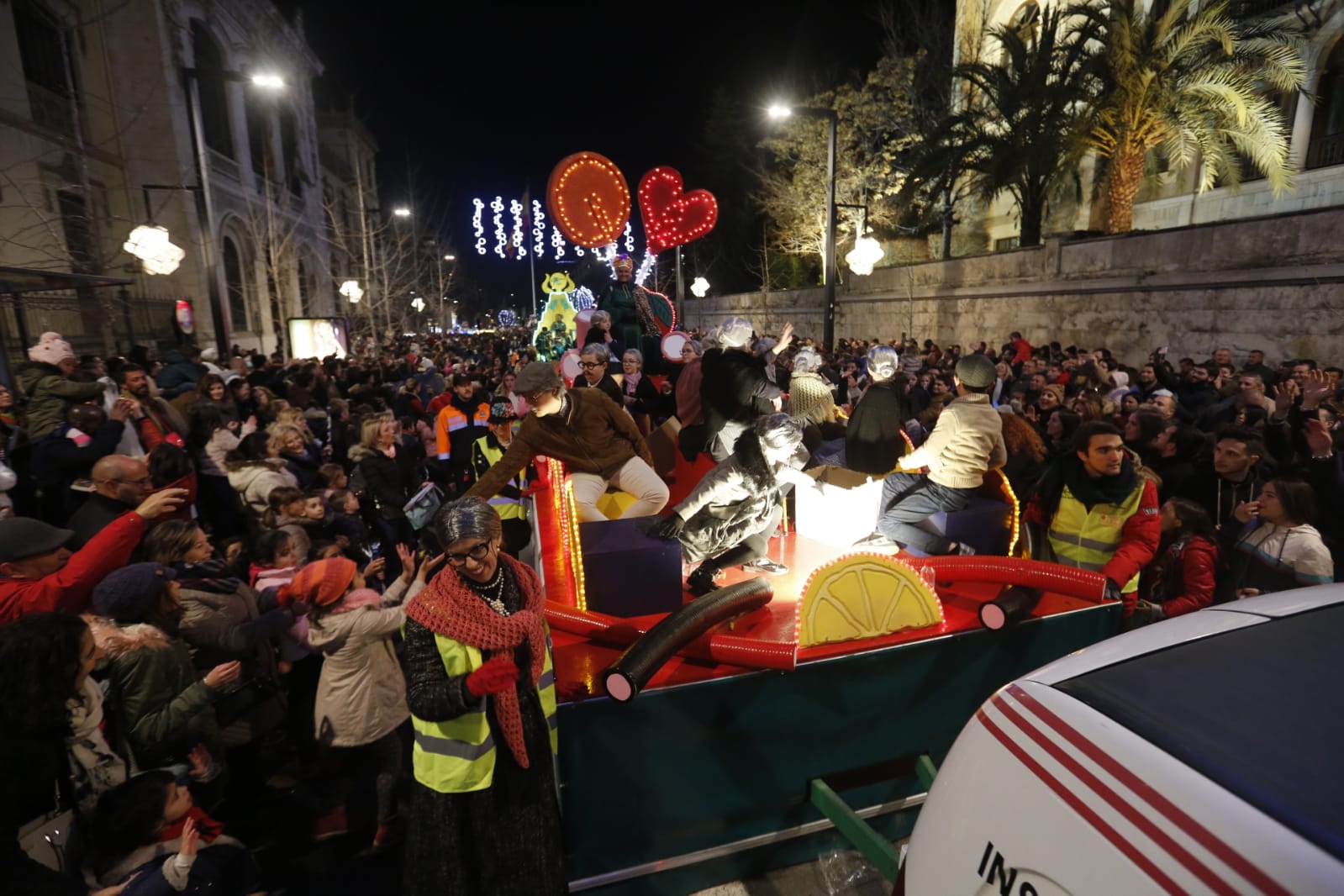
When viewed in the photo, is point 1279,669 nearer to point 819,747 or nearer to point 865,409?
point 819,747

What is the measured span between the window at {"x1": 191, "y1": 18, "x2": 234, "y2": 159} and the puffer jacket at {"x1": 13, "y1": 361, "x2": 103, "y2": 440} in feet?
67.1

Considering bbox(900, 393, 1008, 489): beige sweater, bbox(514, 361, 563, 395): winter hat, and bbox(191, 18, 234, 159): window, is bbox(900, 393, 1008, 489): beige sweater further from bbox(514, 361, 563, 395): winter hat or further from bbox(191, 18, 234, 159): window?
bbox(191, 18, 234, 159): window

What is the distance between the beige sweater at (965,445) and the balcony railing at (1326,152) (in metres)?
18.6

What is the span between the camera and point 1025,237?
695 inches

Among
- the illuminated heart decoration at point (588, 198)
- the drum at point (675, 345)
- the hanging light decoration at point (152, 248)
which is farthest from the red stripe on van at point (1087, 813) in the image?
the hanging light decoration at point (152, 248)

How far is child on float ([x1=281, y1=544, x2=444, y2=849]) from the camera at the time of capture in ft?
10.9

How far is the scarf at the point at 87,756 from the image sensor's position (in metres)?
2.46

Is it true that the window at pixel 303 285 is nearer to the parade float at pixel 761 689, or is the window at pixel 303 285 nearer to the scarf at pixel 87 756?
the parade float at pixel 761 689

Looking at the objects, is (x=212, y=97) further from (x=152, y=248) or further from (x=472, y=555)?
(x=472, y=555)

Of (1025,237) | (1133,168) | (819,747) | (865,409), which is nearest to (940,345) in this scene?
(1025,237)

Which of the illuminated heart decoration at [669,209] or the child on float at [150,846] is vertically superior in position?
the illuminated heart decoration at [669,209]

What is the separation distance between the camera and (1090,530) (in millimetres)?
3760

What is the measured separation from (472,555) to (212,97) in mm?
27842

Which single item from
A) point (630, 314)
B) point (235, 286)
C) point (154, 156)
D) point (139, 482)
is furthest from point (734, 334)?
point (235, 286)
